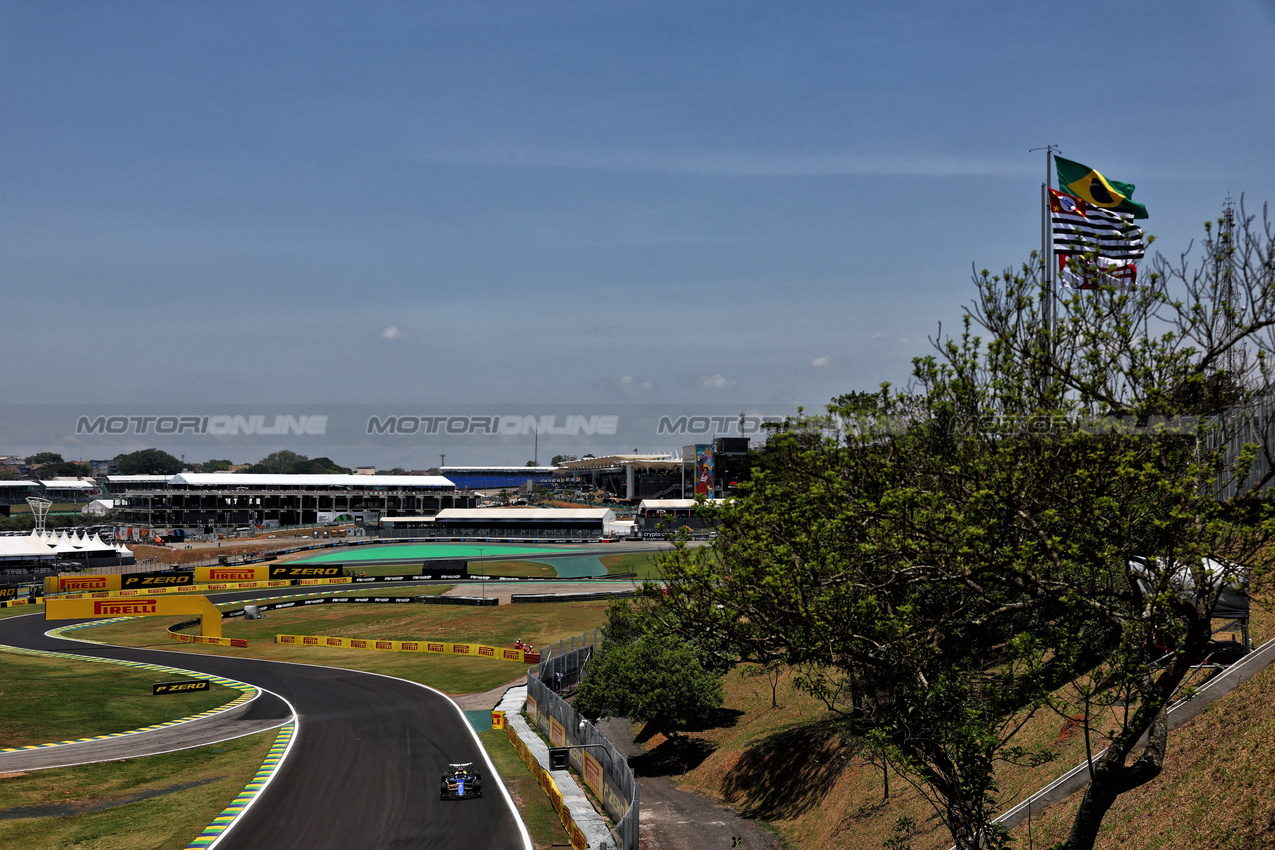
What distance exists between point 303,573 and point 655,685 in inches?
3015

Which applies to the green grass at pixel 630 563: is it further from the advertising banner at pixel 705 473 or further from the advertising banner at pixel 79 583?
the advertising banner at pixel 79 583

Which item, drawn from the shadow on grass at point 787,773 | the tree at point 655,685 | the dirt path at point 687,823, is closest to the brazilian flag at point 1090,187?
the shadow on grass at point 787,773

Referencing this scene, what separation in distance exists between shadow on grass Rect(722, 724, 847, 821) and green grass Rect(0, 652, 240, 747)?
3226 cm

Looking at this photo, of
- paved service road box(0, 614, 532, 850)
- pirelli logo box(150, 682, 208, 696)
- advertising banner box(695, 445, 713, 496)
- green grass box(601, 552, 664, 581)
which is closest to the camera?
paved service road box(0, 614, 532, 850)

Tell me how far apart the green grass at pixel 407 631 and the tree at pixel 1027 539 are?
43.6 meters

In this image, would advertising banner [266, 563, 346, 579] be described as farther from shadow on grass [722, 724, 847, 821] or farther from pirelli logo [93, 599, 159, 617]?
shadow on grass [722, 724, 847, 821]

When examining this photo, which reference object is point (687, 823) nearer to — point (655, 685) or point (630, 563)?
point (655, 685)

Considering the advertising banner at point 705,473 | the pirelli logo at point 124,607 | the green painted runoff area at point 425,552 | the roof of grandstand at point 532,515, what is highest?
the advertising banner at point 705,473

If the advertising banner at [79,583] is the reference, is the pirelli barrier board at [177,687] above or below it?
below

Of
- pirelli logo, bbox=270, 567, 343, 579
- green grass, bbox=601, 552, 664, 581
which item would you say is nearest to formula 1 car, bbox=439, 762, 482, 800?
green grass, bbox=601, 552, 664, 581

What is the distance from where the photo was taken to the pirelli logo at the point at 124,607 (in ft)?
242

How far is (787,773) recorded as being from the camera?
36375 millimetres

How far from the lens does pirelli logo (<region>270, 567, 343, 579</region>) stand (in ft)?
344

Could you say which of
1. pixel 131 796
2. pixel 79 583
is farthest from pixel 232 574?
pixel 131 796
